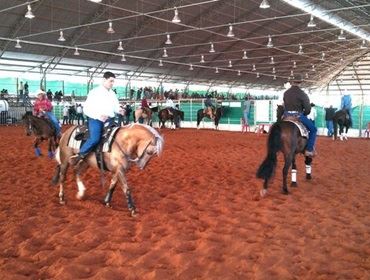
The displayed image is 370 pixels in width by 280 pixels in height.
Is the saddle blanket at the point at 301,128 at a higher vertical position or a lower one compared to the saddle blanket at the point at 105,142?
higher

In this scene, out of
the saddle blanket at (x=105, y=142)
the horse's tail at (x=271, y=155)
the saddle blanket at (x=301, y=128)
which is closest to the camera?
the saddle blanket at (x=105, y=142)

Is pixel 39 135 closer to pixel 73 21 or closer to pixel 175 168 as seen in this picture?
pixel 175 168

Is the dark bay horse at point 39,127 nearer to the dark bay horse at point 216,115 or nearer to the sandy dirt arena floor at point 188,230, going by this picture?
the sandy dirt arena floor at point 188,230

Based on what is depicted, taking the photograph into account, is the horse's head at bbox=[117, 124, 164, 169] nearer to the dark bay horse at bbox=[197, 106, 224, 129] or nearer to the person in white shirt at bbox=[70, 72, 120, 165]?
the person in white shirt at bbox=[70, 72, 120, 165]

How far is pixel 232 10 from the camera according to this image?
96.0 feet

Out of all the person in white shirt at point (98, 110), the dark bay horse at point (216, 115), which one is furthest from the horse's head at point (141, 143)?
the dark bay horse at point (216, 115)

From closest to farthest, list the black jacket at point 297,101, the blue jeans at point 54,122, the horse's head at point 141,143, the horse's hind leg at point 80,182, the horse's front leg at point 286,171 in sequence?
the horse's head at point 141,143 < the horse's hind leg at point 80,182 < the horse's front leg at point 286,171 < the black jacket at point 297,101 < the blue jeans at point 54,122

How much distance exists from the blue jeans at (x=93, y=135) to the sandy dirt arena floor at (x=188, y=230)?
0.89m

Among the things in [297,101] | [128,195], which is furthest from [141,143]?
[297,101]

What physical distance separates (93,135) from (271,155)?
290 cm

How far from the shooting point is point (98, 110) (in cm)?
561

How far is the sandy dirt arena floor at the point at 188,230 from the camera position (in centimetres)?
366

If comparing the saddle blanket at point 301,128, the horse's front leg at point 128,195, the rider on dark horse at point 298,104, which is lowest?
the horse's front leg at point 128,195

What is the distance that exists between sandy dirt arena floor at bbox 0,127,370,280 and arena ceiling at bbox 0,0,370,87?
1551 centimetres
